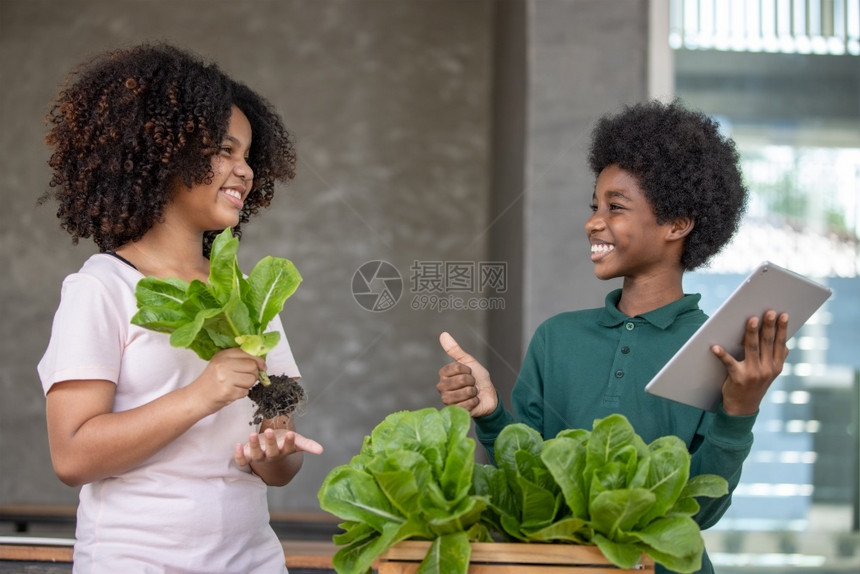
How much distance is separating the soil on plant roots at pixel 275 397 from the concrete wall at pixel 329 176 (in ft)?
10.7

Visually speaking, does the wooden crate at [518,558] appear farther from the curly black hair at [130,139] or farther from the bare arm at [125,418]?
the curly black hair at [130,139]

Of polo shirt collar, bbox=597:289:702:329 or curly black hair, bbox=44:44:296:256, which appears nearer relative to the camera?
curly black hair, bbox=44:44:296:256

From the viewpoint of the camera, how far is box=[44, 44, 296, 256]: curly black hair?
1.56 meters

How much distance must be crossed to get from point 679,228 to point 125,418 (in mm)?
1026

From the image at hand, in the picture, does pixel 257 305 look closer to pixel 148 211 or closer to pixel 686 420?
pixel 148 211

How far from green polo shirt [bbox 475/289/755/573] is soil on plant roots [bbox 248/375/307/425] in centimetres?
36

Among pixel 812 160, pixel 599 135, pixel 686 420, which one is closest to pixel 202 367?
pixel 686 420

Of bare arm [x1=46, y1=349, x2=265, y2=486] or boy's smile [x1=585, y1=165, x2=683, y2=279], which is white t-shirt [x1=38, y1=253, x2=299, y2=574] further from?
boy's smile [x1=585, y1=165, x2=683, y2=279]

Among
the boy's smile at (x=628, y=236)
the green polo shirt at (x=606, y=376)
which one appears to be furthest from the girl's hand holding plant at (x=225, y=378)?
the boy's smile at (x=628, y=236)

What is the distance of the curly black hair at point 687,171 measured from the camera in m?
1.78

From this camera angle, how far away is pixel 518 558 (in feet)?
3.66

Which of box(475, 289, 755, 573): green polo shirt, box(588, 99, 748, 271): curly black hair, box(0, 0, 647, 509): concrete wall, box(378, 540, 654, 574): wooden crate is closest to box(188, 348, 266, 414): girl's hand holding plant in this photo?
box(378, 540, 654, 574): wooden crate

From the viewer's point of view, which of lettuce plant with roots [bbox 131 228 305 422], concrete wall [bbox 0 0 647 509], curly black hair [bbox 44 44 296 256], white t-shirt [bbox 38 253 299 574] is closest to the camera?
lettuce plant with roots [bbox 131 228 305 422]

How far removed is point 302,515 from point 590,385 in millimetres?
2517
